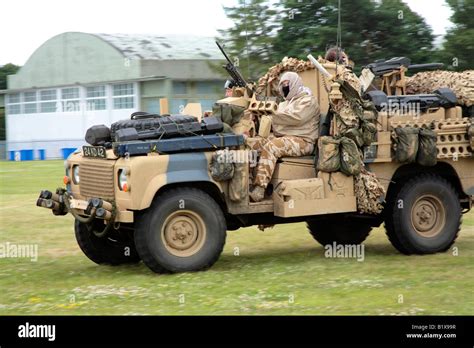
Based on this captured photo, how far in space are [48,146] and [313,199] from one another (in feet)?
124

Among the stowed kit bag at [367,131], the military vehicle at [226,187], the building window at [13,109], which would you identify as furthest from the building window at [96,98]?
the stowed kit bag at [367,131]

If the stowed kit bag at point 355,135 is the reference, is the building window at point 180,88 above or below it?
above

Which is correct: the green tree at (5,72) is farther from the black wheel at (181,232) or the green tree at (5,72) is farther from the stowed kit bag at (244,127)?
the black wheel at (181,232)

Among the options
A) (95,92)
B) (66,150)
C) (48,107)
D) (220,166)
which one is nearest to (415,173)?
(220,166)

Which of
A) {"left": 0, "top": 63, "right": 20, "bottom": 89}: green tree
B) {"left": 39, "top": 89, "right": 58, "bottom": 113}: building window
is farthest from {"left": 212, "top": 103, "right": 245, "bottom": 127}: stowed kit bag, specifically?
{"left": 0, "top": 63, "right": 20, "bottom": 89}: green tree

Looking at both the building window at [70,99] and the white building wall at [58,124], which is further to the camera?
the building window at [70,99]

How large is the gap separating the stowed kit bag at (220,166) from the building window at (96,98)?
3755cm

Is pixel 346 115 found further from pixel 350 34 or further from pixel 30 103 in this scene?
pixel 30 103

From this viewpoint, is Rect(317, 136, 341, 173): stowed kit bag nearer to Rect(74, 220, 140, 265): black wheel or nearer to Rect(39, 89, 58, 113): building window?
Rect(74, 220, 140, 265): black wheel

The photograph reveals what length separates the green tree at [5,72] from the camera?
2440 inches

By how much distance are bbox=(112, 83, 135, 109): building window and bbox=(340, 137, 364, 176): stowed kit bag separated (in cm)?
3477

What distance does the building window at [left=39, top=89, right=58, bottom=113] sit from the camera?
167 feet

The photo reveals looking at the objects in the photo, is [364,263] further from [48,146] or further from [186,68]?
[48,146]

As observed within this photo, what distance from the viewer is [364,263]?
10.8 m
